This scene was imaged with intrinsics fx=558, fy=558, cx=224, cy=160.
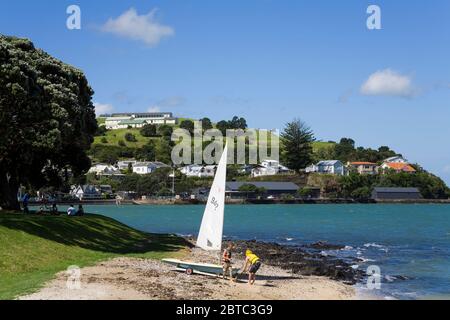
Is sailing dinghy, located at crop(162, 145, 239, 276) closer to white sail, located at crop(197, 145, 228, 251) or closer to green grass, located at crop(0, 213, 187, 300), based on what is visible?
white sail, located at crop(197, 145, 228, 251)

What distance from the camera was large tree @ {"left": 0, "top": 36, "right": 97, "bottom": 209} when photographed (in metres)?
41.6

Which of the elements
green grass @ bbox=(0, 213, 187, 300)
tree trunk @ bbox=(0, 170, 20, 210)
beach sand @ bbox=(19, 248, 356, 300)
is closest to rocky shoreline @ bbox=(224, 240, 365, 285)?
beach sand @ bbox=(19, 248, 356, 300)

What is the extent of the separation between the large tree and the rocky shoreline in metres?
A: 19.5

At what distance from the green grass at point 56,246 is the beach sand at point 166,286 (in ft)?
5.50

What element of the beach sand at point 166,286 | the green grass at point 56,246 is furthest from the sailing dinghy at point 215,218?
the green grass at point 56,246

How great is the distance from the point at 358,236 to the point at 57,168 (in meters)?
44.8

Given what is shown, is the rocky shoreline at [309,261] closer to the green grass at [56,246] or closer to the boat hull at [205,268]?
the green grass at [56,246]

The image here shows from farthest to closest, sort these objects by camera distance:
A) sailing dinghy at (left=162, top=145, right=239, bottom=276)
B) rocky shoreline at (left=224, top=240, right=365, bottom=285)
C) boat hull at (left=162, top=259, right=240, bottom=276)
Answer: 1. rocky shoreline at (left=224, top=240, right=365, bottom=285)
2. sailing dinghy at (left=162, top=145, right=239, bottom=276)
3. boat hull at (left=162, top=259, right=240, bottom=276)

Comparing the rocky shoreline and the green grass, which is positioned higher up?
the green grass

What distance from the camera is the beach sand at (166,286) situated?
81.4ft

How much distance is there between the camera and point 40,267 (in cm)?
3275

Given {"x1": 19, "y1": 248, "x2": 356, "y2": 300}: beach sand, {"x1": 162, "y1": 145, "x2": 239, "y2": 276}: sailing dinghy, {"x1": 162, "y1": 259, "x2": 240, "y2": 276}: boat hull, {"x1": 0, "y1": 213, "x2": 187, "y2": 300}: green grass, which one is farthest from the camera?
{"x1": 162, "y1": 145, "x2": 239, "y2": 276}: sailing dinghy

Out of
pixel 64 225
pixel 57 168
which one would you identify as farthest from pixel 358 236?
pixel 64 225
